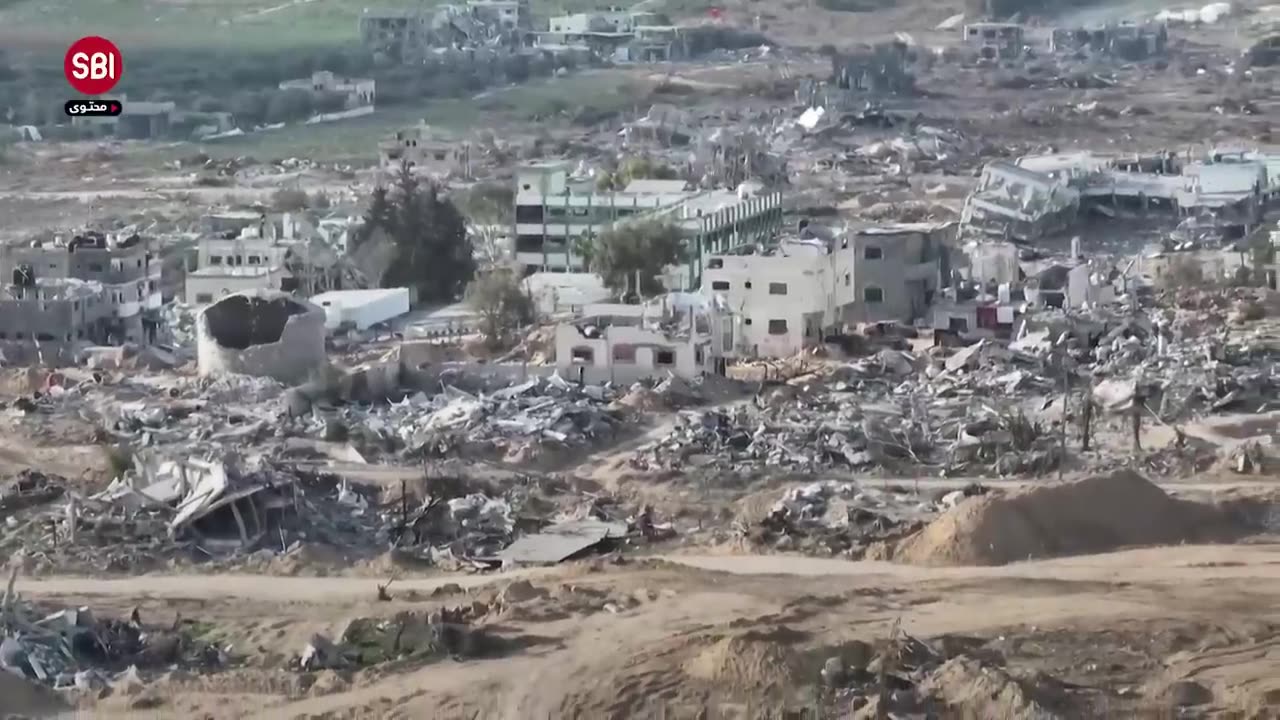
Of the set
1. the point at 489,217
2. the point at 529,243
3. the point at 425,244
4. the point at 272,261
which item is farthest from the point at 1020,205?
the point at 272,261

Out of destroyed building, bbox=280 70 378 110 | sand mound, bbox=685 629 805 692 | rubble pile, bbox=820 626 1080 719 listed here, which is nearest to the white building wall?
sand mound, bbox=685 629 805 692

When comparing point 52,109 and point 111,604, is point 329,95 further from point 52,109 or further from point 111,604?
point 111,604

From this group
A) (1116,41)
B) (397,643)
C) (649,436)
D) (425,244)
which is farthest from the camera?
(1116,41)

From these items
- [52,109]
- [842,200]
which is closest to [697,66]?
[52,109]

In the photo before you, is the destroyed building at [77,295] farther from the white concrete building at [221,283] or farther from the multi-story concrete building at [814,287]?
the multi-story concrete building at [814,287]

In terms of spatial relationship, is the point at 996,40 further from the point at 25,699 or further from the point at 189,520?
the point at 25,699

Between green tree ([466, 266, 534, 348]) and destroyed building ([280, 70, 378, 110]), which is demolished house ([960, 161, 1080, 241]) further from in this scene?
destroyed building ([280, 70, 378, 110])

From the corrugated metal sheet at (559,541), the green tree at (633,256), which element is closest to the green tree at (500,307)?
the green tree at (633,256)
